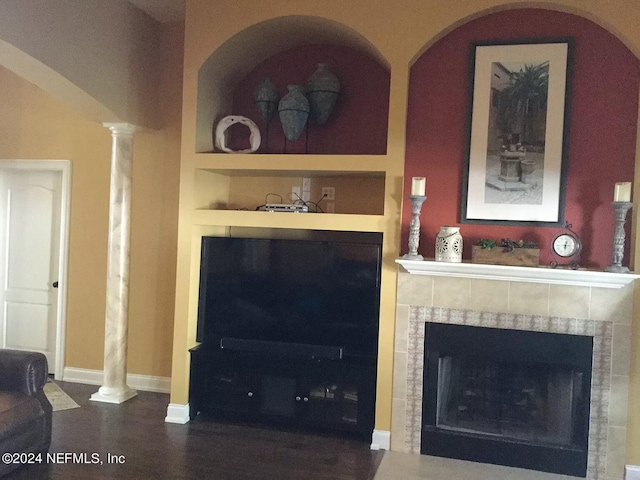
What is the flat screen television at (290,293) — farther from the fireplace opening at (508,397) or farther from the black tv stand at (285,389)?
the fireplace opening at (508,397)

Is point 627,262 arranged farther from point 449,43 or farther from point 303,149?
point 303,149

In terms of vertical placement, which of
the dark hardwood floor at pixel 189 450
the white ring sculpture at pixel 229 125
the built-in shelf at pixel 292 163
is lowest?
the dark hardwood floor at pixel 189 450

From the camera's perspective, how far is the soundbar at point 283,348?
12.5 feet

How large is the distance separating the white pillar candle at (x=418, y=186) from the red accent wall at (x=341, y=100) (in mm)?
680

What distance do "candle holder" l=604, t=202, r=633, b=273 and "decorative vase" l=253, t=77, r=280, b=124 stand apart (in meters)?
2.30

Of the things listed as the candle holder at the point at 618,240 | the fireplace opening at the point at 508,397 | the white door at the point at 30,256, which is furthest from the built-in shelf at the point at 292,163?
the white door at the point at 30,256

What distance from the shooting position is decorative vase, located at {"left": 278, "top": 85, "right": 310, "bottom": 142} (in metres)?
3.87

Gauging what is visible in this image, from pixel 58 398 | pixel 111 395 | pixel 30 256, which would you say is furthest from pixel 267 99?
pixel 58 398

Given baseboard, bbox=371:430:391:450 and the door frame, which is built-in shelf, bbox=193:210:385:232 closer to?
baseboard, bbox=371:430:391:450

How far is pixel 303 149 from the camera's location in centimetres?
423

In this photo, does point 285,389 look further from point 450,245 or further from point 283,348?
point 450,245

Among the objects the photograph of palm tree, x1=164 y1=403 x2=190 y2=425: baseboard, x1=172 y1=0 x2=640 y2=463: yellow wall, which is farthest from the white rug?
the photograph of palm tree

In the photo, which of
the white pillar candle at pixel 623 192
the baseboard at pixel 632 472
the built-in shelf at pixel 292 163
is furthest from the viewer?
the built-in shelf at pixel 292 163

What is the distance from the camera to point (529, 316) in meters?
3.47
